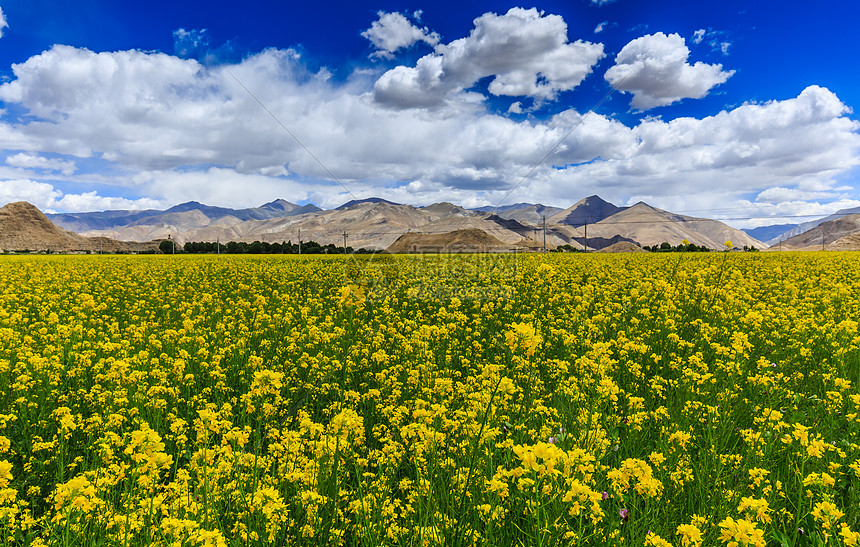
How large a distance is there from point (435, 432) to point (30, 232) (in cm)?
20323

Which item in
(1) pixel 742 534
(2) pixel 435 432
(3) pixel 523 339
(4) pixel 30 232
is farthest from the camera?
(4) pixel 30 232

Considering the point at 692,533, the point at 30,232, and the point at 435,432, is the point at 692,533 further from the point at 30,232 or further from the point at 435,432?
the point at 30,232

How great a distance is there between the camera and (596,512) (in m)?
2.39

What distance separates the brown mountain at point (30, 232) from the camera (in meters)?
137

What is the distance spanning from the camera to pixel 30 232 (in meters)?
149

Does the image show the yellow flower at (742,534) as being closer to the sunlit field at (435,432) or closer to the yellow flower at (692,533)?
the sunlit field at (435,432)

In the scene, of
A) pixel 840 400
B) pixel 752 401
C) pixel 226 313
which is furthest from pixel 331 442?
pixel 226 313

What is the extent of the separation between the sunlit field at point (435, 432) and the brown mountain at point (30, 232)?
5803 inches

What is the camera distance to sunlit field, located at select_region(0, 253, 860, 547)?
2.62 m

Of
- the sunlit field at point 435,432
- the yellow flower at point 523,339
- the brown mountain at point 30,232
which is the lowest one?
the sunlit field at point 435,432

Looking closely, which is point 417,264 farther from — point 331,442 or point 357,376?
point 331,442

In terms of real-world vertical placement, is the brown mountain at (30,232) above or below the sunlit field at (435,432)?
above

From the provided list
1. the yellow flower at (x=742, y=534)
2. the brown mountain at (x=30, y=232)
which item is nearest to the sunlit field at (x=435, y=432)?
the yellow flower at (x=742, y=534)

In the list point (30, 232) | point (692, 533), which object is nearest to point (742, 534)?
point (692, 533)
